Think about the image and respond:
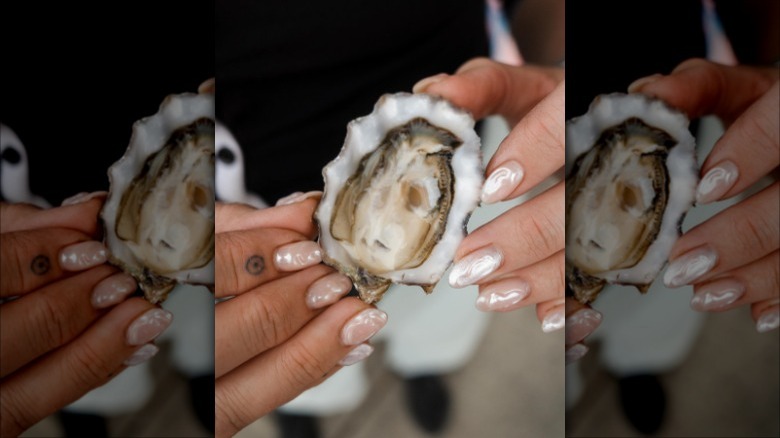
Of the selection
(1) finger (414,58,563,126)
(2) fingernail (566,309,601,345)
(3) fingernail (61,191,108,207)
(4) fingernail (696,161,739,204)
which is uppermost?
(1) finger (414,58,563,126)

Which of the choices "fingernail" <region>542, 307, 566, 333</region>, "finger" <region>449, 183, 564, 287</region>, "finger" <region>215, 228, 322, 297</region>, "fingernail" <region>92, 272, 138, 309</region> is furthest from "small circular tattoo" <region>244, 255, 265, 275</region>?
"fingernail" <region>542, 307, 566, 333</region>

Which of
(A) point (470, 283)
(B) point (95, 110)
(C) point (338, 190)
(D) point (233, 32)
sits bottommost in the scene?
(A) point (470, 283)

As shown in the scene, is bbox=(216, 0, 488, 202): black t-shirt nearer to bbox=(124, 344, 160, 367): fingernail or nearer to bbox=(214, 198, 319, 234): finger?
bbox=(214, 198, 319, 234): finger

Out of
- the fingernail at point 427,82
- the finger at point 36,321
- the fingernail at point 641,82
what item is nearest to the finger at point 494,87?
the fingernail at point 427,82

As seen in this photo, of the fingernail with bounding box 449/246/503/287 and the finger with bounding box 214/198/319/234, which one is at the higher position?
the finger with bounding box 214/198/319/234

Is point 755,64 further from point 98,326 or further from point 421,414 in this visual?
point 98,326

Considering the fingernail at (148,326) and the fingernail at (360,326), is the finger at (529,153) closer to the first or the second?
the fingernail at (360,326)

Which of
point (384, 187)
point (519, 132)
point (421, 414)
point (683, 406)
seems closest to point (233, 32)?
point (384, 187)
